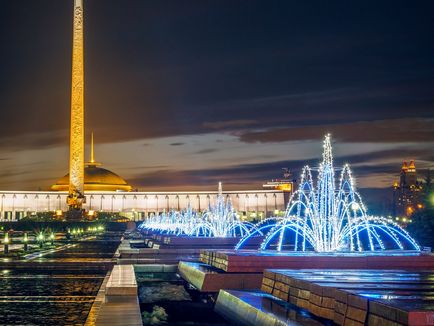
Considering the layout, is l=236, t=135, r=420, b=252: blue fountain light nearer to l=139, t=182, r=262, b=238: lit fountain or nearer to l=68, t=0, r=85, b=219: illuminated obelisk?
l=139, t=182, r=262, b=238: lit fountain

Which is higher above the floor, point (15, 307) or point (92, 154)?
point (92, 154)

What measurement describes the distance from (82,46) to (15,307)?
232 ft

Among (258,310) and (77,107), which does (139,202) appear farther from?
(258,310)

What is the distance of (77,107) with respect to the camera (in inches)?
3248

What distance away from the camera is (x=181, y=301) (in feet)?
46.3

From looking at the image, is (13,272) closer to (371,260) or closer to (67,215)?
(371,260)

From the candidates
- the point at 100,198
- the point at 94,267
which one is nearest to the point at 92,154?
the point at 100,198

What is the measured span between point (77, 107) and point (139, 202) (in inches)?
3006

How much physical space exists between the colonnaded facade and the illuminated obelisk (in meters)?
62.5

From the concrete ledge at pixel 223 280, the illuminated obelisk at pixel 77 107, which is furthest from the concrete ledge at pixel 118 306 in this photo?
the illuminated obelisk at pixel 77 107

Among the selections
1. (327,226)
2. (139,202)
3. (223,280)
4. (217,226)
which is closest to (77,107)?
(217,226)

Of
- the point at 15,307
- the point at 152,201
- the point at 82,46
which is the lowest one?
the point at 15,307

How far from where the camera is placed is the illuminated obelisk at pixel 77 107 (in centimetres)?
8162

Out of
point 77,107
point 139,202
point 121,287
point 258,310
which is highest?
point 77,107
